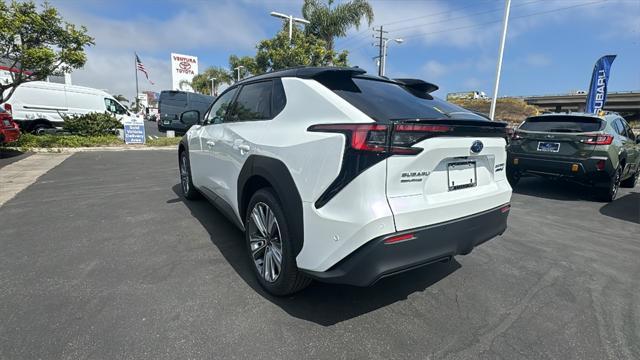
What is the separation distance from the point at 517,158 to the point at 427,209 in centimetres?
533

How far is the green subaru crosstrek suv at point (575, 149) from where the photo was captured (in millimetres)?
5578

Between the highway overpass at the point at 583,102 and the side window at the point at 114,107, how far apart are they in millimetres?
69653

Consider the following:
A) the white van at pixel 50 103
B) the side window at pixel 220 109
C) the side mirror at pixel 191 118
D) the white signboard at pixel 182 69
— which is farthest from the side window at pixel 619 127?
the white signboard at pixel 182 69

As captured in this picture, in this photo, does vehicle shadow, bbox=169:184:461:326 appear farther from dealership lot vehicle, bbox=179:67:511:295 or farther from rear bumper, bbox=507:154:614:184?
rear bumper, bbox=507:154:614:184

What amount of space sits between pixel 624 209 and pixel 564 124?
1.70m

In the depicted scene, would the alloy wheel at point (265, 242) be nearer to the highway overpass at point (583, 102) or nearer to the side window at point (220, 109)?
the side window at point (220, 109)

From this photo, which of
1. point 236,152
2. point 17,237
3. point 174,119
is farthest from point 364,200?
point 174,119

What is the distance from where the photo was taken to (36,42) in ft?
31.8

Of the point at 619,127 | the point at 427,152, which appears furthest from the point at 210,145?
the point at 619,127

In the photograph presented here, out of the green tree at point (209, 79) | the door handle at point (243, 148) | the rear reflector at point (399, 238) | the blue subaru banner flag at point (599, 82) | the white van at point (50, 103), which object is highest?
the green tree at point (209, 79)

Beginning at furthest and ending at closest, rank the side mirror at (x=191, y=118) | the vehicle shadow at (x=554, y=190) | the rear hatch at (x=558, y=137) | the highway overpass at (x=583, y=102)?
the highway overpass at (x=583, y=102), the vehicle shadow at (x=554, y=190), the rear hatch at (x=558, y=137), the side mirror at (x=191, y=118)

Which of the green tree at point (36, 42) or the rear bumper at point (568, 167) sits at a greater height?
the green tree at point (36, 42)

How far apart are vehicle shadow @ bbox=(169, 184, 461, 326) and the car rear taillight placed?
125 centimetres

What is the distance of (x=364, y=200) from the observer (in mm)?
1855
